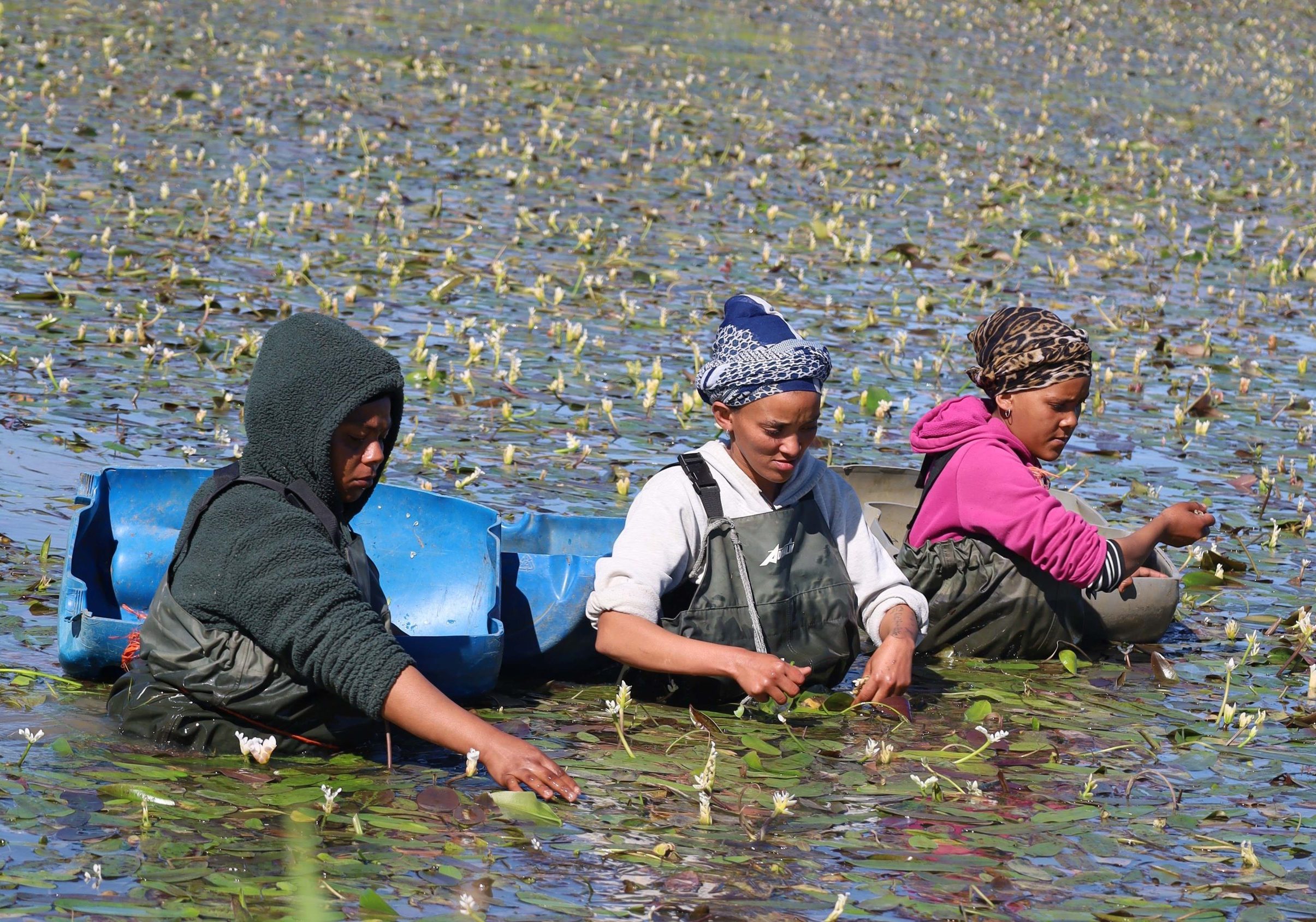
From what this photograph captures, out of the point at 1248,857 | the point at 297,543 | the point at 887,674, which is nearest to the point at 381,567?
the point at 297,543

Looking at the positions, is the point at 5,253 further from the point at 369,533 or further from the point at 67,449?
the point at 369,533

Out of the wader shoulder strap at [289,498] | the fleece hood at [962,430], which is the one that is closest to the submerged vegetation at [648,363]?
the wader shoulder strap at [289,498]

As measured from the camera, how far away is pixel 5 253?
399 inches

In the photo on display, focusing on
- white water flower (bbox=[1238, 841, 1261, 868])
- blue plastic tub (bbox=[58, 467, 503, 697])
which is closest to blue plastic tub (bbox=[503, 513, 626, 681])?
blue plastic tub (bbox=[58, 467, 503, 697])

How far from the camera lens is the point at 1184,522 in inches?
241

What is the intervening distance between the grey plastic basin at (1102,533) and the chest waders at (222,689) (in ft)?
7.23

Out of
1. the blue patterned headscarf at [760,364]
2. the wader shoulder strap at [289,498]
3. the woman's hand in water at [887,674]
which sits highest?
the blue patterned headscarf at [760,364]

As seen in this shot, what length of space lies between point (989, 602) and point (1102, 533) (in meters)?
0.71

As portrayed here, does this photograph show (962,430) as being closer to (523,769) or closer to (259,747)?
(523,769)

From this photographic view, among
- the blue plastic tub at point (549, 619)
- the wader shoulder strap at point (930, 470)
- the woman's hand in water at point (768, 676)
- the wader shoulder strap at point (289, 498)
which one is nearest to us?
the wader shoulder strap at point (289, 498)

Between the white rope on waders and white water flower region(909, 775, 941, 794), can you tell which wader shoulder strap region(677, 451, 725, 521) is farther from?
white water flower region(909, 775, 941, 794)

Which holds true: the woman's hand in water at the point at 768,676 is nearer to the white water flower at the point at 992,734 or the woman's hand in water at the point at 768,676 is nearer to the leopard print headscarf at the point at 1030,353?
the white water flower at the point at 992,734

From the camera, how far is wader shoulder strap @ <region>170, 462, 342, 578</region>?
4527 millimetres

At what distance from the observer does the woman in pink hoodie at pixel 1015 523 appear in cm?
593
